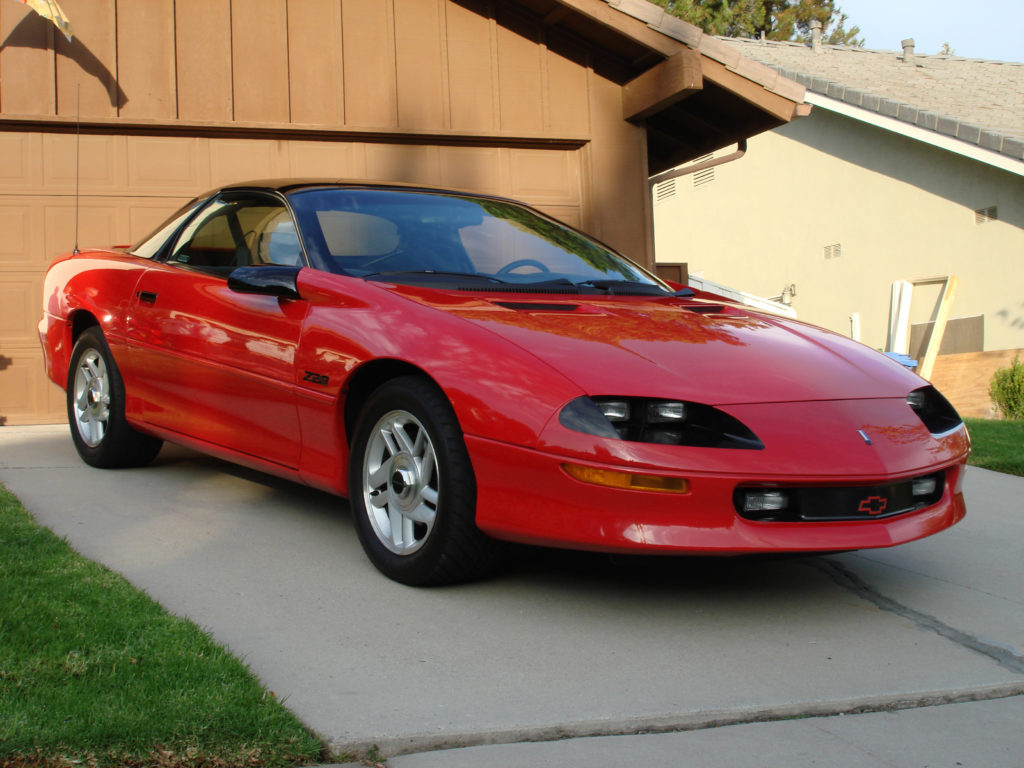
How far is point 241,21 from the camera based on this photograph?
841 centimetres

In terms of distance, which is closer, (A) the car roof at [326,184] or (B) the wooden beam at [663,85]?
(A) the car roof at [326,184]

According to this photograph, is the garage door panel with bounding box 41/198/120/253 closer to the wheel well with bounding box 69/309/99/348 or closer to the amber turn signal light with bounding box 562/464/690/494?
the wheel well with bounding box 69/309/99/348

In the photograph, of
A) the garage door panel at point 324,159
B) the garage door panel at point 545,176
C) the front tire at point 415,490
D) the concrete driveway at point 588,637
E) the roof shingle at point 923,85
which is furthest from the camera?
the roof shingle at point 923,85

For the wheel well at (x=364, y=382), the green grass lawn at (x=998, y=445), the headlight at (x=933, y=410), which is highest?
the wheel well at (x=364, y=382)

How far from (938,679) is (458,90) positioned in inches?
266

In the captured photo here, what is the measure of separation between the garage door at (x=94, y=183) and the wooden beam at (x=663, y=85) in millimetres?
1632

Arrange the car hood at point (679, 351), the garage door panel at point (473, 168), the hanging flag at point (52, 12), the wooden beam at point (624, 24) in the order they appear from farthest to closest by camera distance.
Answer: the garage door panel at point (473, 168) → the wooden beam at point (624, 24) → the hanging flag at point (52, 12) → the car hood at point (679, 351)

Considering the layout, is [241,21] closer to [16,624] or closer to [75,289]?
[75,289]

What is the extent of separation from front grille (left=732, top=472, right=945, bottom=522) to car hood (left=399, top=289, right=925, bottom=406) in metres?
0.30

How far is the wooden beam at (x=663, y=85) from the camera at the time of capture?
8.25 meters

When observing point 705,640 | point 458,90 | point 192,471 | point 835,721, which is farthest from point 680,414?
point 458,90

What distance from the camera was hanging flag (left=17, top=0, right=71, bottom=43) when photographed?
7.61 m

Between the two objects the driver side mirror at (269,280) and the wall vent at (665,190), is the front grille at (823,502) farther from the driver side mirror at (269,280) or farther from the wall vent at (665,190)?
the wall vent at (665,190)

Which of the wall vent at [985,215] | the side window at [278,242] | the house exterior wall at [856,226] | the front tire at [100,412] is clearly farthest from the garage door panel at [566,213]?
the wall vent at [985,215]
